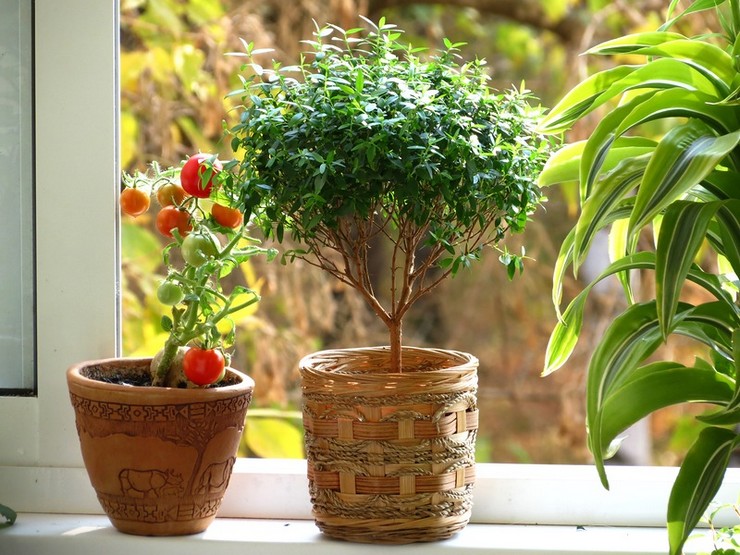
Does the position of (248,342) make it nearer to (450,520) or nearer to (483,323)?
(483,323)

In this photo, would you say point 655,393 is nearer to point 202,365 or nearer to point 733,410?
point 733,410

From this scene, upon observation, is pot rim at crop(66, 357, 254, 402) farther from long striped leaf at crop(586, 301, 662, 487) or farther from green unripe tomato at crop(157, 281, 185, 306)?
long striped leaf at crop(586, 301, 662, 487)

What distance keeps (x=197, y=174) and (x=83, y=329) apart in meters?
0.33

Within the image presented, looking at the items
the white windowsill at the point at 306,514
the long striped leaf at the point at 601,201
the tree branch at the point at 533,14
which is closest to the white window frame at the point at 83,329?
the white windowsill at the point at 306,514

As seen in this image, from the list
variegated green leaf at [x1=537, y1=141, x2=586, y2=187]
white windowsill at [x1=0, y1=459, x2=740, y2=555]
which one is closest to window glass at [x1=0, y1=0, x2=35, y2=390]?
white windowsill at [x1=0, y1=459, x2=740, y2=555]

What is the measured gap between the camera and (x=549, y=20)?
2512 millimetres

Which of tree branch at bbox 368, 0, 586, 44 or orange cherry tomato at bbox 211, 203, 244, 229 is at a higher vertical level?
tree branch at bbox 368, 0, 586, 44

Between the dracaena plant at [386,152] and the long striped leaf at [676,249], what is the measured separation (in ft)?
0.72

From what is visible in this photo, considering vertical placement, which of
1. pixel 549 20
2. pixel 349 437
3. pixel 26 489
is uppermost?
pixel 549 20

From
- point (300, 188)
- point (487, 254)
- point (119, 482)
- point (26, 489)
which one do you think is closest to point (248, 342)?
→ point (487, 254)

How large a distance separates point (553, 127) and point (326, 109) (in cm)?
24

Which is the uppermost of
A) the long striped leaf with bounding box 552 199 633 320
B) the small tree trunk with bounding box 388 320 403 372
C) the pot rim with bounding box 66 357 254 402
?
the long striped leaf with bounding box 552 199 633 320

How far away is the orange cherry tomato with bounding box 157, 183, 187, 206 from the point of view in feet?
3.70

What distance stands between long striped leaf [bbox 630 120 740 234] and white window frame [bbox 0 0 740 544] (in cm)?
58
